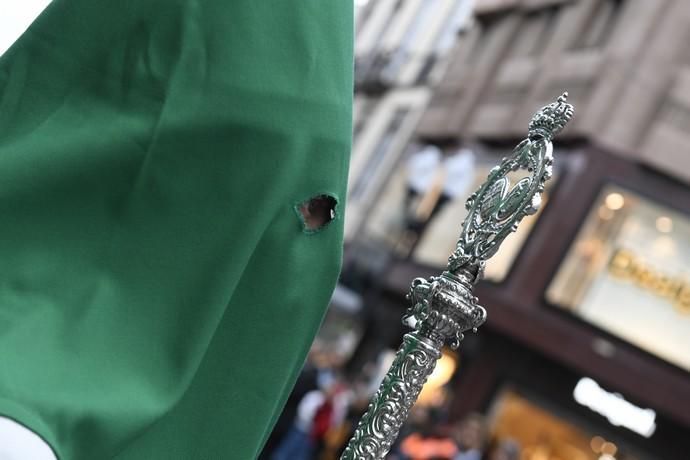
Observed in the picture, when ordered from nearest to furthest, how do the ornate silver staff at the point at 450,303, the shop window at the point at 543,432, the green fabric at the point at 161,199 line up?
the green fabric at the point at 161,199
the ornate silver staff at the point at 450,303
the shop window at the point at 543,432

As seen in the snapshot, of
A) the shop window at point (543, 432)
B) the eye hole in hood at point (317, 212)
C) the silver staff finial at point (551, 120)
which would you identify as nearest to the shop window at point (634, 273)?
the shop window at point (543, 432)

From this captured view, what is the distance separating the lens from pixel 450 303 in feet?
6.88

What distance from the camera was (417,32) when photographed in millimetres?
30781

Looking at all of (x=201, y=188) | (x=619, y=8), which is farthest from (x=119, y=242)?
(x=619, y=8)

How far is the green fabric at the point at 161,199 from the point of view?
1737 mm

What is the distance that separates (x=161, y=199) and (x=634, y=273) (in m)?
17.1

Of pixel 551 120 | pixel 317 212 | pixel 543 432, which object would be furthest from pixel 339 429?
pixel 317 212

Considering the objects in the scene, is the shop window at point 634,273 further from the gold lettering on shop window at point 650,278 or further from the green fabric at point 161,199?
the green fabric at point 161,199

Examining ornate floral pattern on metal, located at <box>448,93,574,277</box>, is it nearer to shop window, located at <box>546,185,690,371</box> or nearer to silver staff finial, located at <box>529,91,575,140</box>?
silver staff finial, located at <box>529,91,575,140</box>

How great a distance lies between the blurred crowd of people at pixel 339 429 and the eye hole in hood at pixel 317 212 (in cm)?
818

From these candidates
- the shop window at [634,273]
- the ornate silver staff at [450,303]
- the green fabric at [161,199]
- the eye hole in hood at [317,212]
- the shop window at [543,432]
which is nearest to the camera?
the green fabric at [161,199]

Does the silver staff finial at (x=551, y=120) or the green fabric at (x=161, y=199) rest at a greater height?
the silver staff finial at (x=551, y=120)

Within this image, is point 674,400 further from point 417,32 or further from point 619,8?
point 417,32

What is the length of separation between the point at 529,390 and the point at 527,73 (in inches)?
227
